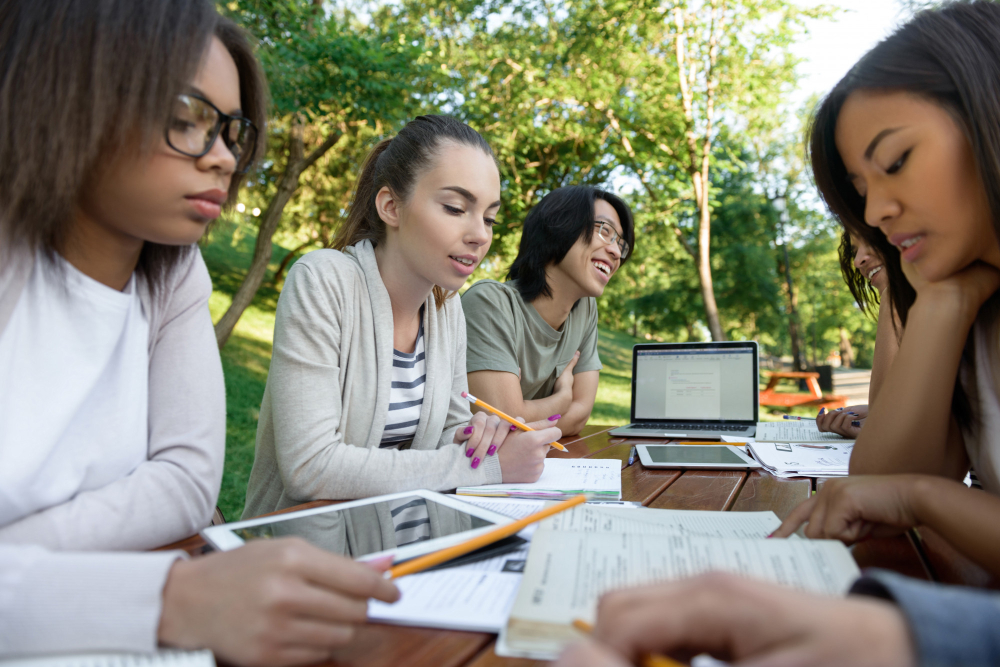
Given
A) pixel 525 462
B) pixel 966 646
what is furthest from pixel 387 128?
pixel 966 646

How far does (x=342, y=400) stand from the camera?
1797 millimetres

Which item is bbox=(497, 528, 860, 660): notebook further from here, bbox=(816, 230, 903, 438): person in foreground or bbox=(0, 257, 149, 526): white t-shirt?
bbox=(816, 230, 903, 438): person in foreground

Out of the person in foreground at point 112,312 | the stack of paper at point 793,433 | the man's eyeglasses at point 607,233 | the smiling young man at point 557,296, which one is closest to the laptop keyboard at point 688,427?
the stack of paper at point 793,433

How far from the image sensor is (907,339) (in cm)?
137

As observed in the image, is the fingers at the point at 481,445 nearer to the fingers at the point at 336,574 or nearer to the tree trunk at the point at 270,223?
the fingers at the point at 336,574

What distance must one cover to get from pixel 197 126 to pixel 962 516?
1.39 metres

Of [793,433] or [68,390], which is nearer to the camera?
[68,390]

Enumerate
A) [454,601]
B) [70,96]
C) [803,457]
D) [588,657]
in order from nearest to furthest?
1. [588,657]
2. [454,601]
3. [70,96]
4. [803,457]

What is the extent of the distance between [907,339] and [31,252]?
1.68 metres

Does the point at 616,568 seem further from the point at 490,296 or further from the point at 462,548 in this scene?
the point at 490,296

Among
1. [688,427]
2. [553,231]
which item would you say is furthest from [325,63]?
[688,427]

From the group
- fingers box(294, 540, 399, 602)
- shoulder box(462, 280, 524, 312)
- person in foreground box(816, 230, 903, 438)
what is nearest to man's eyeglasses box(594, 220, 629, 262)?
shoulder box(462, 280, 524, 312)

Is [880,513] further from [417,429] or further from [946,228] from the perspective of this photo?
[417,429]

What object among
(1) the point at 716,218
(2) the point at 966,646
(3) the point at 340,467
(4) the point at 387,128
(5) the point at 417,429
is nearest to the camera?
(2) the point at 966,646
